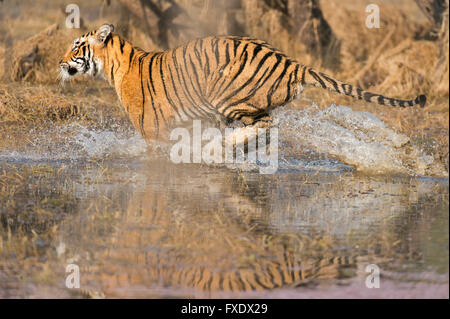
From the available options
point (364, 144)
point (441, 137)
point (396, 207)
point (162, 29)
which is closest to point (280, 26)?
point (162, 29)

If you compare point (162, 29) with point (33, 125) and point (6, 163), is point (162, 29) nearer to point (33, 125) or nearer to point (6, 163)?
point (33, 125)

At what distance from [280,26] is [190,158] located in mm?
4806

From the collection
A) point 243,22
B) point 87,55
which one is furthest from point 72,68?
point 243,22

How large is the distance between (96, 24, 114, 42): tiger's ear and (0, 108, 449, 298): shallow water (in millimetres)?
1028

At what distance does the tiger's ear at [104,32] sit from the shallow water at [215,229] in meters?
1.03

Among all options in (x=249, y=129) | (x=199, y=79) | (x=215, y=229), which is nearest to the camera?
(x=215, y=229)

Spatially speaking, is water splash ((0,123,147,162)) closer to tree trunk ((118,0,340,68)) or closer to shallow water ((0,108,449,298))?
shallow water ((0,108,449,298))

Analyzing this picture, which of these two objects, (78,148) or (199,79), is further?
(78,148)

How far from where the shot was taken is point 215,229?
14.2 feet

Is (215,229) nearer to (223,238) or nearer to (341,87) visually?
(223,238)

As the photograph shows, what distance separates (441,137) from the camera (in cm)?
741

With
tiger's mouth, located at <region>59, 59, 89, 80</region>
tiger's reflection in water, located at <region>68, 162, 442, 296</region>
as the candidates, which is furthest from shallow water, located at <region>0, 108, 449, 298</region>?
tiger's mouth, located at <region>59, 59, 89, 80</region>

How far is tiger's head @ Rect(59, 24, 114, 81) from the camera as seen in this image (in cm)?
670

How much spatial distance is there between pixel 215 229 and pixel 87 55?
3.00 m
